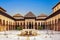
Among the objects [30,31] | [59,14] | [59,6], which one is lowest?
[30,31]

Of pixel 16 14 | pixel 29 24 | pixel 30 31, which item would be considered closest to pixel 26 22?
pixel 29 24

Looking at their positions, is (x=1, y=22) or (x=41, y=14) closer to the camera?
(x=1, y=22)

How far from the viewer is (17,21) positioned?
169ft

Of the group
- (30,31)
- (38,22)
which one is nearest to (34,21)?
(38,22)

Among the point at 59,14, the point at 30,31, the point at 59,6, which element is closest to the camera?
the point at 30,31

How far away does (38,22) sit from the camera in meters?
50.4

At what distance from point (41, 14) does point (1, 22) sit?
30.7m

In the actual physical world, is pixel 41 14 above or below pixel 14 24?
above

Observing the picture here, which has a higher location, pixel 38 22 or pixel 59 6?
pixel 59 6

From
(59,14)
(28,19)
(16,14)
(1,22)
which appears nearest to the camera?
(59,14)

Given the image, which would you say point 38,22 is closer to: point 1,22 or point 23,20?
point 23,20

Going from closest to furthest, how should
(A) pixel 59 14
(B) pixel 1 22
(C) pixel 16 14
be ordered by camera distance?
(A) pixel 59 14
(B) pixel 1 22
(C) pixel 16 14

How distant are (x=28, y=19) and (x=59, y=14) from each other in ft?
69.7

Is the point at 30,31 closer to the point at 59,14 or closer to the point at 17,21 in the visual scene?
the point at 59,14
